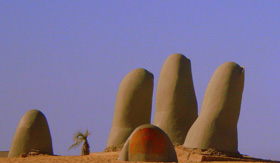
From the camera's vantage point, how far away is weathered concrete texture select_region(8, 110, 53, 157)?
19.8 m

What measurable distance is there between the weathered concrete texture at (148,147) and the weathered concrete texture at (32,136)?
5.54 m

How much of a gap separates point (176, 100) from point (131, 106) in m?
1.89

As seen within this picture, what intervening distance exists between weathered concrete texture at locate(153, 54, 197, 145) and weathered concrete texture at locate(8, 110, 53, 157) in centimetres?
420

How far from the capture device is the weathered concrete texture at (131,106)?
20703mm

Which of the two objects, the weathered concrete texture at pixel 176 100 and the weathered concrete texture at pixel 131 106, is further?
the weathered concrete texture at pixel 131 106

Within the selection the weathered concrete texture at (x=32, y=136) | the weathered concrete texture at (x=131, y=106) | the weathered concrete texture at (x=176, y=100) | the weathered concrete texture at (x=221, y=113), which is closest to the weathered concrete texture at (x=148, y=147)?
the weathered concrete texture at (x=221, y=113)

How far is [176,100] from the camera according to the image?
20031 mm

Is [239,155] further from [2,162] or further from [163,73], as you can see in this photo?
[2,162]

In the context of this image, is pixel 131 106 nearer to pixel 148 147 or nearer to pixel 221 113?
pixel 221 113

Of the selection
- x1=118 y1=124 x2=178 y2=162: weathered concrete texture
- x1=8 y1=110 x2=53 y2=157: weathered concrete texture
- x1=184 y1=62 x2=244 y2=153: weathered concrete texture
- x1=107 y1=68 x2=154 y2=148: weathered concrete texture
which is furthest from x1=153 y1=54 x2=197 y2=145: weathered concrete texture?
x1=118 y1=124 x2=178 y2=162: weathered concrete texture

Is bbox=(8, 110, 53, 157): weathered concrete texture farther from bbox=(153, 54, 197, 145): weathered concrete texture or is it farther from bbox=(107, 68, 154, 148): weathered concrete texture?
bbox=(153, 54, 197, 145): weathered concrete texture

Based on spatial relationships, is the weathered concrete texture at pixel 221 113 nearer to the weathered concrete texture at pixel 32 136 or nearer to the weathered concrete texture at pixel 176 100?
the weathered concrete texture at pixel 176 100

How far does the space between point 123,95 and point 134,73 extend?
101cm

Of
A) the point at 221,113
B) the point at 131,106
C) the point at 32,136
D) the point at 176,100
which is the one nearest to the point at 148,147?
the point at 221,113
